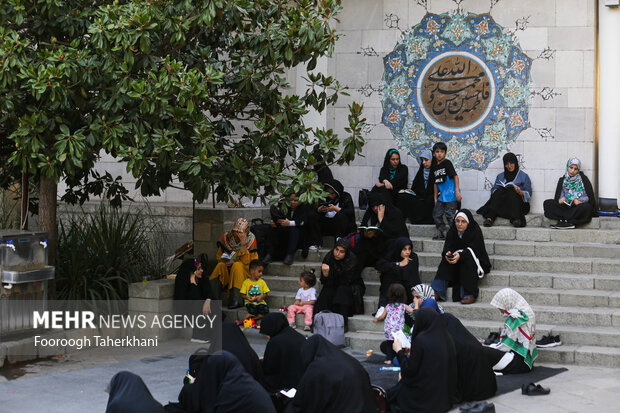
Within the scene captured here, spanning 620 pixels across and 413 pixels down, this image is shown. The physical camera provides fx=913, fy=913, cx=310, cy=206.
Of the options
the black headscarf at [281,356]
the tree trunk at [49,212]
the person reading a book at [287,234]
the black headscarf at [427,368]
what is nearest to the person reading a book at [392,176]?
the person reading a book at [287,234]

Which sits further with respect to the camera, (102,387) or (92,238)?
(92,238)

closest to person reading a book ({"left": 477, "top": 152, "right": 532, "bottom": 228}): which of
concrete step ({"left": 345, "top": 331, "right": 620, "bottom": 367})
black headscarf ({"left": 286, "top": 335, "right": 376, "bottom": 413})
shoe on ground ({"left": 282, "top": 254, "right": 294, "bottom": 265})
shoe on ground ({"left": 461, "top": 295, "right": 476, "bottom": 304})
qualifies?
shoe on ground ({"left": 461, "top": 295, "right": 476, "bottom": 304})

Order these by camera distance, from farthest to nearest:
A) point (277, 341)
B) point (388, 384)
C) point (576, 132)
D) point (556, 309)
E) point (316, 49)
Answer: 1. point (576, 132)
2. point (556, 309)
3. point (316, 49)
4. point (388, 384)
5. point (277, 341)

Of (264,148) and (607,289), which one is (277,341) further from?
(607,289)

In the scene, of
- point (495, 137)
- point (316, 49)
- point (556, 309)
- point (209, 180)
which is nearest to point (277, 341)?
point (209, 180)

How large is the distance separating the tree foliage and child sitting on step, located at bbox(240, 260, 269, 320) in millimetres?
1596

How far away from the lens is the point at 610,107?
14.2m

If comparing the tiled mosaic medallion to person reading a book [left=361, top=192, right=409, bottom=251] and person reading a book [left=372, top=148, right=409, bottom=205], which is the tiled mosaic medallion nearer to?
person reading a book [left=372, top=148, right=409, bottom=205]

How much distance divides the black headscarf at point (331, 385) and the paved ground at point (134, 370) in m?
1.70

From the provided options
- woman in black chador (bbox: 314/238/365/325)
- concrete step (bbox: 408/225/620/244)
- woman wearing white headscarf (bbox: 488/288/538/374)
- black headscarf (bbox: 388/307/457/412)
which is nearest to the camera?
black headscarf (bbox: 388/307/457/412)

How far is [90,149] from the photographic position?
32.6 feet

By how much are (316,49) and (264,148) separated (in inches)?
53.2

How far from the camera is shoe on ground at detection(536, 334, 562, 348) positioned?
34.8ft

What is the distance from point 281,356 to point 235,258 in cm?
410
